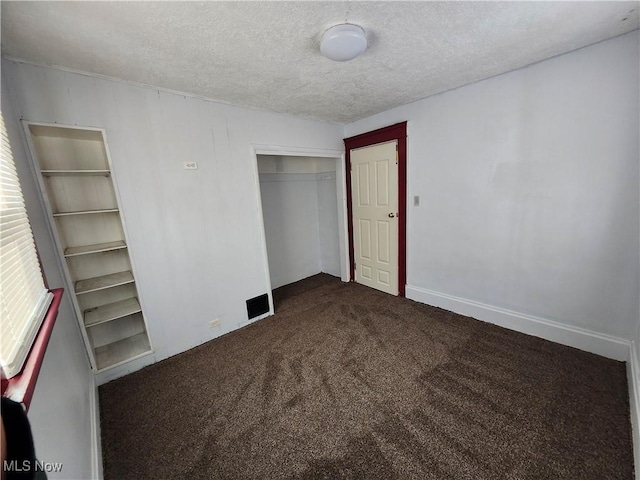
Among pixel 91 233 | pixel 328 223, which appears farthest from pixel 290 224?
pixel 91 233

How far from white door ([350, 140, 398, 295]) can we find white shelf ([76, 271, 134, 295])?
8.74 feet

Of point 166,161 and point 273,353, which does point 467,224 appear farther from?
point 166,161

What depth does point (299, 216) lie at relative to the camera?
4000mm

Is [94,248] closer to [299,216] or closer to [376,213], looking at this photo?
[299,216]

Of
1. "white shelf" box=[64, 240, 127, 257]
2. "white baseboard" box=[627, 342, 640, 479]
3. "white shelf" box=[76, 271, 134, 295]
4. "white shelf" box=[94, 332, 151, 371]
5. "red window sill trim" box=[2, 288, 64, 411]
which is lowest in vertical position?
"white baseboard" box=[627, 342, 640, 479]

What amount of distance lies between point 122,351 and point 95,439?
0.86 meters

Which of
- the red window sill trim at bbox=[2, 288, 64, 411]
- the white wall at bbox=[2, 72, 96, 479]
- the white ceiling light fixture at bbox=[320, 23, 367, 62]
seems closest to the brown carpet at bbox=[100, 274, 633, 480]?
the white wall at bbox=[2, 72, 96, 479]

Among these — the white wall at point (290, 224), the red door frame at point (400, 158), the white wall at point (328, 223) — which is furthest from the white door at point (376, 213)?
the white wall at point (290, 224)

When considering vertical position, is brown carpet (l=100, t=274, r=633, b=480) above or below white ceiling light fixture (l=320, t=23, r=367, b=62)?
below

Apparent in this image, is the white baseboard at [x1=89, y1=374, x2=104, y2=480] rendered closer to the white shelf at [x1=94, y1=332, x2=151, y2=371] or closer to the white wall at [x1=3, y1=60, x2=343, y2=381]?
the white shelf at [x1=94, y1=332, x2=151, y2=371]

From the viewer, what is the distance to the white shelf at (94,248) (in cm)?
180

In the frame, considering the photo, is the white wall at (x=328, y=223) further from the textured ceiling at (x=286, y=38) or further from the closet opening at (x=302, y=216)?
the textured ceiling at (x=286, y=38)

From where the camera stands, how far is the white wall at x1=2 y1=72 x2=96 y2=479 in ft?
2.95

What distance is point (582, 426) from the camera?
1.43 meters
